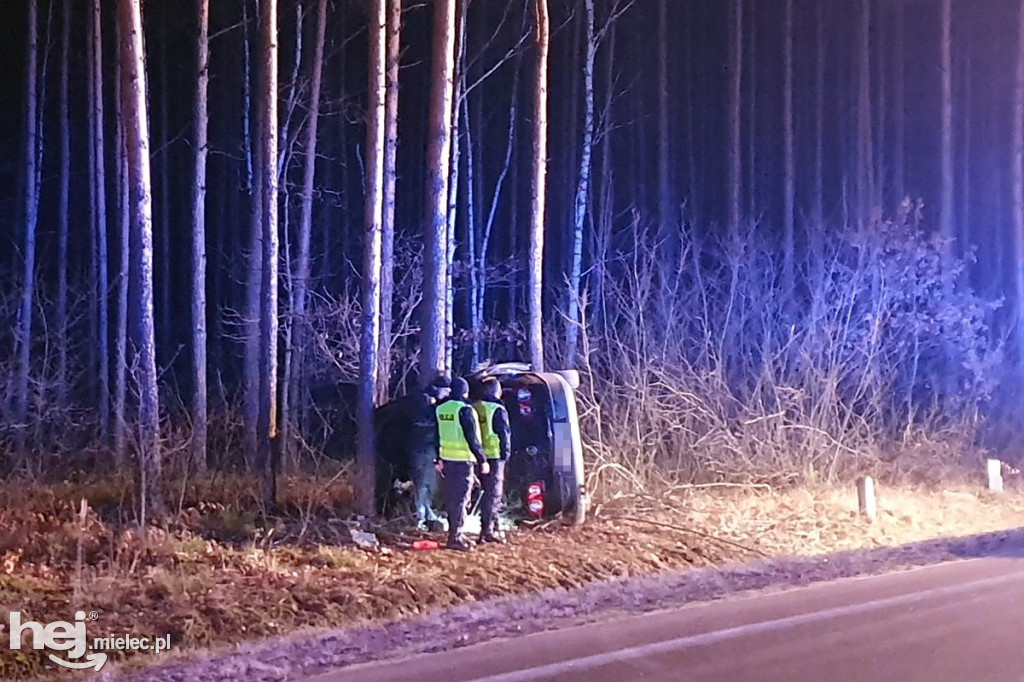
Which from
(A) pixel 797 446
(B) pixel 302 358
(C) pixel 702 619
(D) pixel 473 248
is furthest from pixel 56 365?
(C) pixel 702 619

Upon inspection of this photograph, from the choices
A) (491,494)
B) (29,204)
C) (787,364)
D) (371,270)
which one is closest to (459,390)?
(491,494)

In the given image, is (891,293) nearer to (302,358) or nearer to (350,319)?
(350,319)

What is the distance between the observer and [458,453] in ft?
36.2

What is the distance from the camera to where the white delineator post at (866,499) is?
1417 cm

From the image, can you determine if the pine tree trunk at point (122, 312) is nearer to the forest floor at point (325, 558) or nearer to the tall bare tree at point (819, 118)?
the forest floor at point (325, 558)

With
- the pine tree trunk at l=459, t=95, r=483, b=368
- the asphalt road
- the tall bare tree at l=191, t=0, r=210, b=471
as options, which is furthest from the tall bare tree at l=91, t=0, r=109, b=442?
the asphalt road

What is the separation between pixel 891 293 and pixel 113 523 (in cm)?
1447

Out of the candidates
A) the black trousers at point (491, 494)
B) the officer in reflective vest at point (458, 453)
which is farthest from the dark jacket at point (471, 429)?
the black trousers at point (491, 494)

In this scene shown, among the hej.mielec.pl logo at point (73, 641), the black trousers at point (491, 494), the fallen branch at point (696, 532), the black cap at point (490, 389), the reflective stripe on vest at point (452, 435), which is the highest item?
the black cap at point (490, 389)

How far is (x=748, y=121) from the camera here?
2820 centimetres

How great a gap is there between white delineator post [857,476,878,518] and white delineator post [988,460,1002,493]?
3448mm

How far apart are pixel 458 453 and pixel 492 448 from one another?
422 millimetres

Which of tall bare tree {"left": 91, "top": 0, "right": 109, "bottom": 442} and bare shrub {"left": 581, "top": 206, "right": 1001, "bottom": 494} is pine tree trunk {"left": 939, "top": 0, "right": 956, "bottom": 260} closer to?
bare shrub {"left": 581, "top": 206, "right": 1001, "bottom": 494}

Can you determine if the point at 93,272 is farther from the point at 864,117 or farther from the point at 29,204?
the point at 864,117
